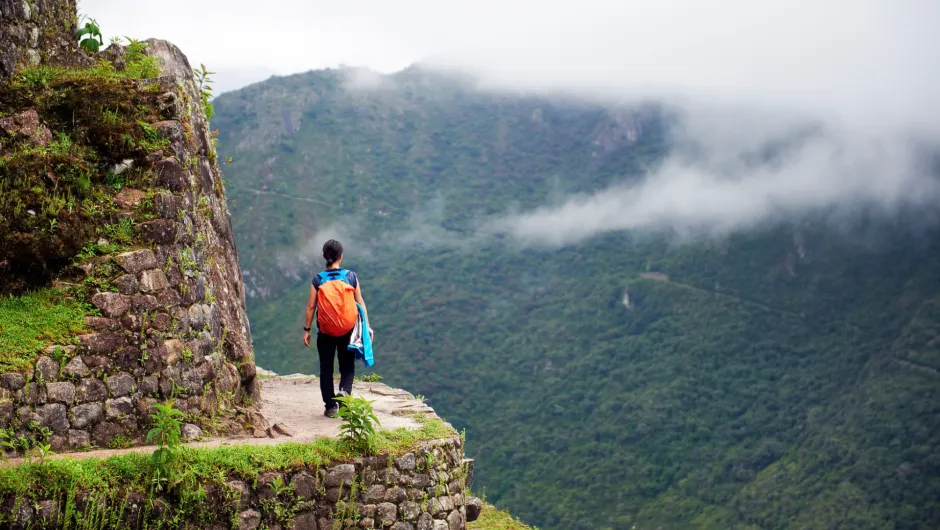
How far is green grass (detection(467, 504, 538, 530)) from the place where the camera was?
12.7 m

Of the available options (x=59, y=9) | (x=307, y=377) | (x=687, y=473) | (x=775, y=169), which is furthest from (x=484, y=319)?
(x=59, y=9)

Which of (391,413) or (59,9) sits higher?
(59,9)

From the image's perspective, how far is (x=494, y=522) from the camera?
42.8 feet

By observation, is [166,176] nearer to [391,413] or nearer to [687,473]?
[391,413]

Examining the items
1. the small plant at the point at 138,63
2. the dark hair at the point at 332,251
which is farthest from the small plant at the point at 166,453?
the small plant at the point at 138,63

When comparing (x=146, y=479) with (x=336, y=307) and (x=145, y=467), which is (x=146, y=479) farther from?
(x=336, y=307)

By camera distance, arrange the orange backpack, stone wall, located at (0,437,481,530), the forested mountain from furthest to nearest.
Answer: the forested mountain < the orange backpack < stone wall, located at (0,437,481,530)

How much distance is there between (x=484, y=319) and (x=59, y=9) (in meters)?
64.6

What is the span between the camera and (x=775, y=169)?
10288 cm

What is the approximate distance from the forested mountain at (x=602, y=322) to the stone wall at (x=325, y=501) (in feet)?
123

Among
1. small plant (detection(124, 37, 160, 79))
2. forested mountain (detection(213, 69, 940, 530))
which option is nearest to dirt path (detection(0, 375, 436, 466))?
small plant (detection(124, 37, 160, 79))

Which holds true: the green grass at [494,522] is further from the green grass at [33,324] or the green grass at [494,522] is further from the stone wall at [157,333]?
the green grass at [33,324]

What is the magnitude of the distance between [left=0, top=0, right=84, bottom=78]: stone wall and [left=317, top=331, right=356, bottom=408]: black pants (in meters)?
4.53

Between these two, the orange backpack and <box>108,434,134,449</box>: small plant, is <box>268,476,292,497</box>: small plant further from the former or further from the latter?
the orange backpack
